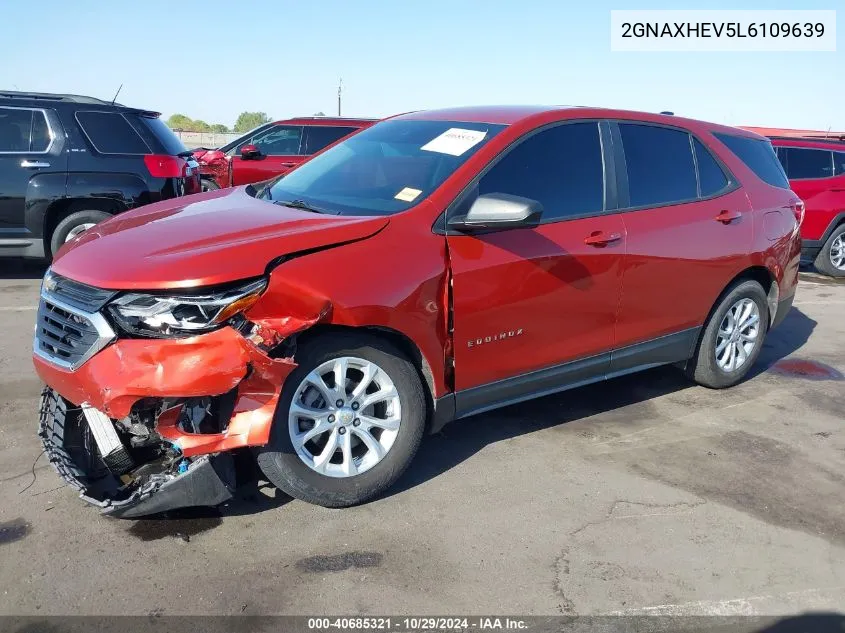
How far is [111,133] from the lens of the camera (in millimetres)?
7805

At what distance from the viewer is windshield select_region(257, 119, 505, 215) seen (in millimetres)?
3693

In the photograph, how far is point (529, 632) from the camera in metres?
2.65

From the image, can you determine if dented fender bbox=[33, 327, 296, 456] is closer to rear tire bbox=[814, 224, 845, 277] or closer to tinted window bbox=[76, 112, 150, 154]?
tinted window bbox=[76, 112, 150, 154]

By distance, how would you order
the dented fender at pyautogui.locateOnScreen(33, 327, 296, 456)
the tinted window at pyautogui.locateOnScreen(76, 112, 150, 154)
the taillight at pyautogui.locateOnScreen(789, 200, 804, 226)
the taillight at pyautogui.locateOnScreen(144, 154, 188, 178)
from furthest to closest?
the taillight at pyautogui.locateOnScreen(144, 154, 188, 178)
the tinted window at pyautogui.locateOnScreen(76, 112, 150, 154)
the taillight at pyautogui.locateOnScreen(789, 200, 804, 226)
the dented fender at pyautogui.locateOnScreen(33, 327, 296, 456)

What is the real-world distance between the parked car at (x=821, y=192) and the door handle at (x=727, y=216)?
20.9 feet

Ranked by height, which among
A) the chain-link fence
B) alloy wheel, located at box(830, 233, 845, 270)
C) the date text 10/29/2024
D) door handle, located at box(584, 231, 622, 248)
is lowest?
the date text 10/29/2024

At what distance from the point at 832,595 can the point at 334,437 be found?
212cm

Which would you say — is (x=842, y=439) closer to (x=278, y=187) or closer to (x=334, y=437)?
(x=334, y=437)

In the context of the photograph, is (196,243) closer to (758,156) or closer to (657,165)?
(657,165)

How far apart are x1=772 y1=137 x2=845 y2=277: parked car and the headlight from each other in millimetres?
9644

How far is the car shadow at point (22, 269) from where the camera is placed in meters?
8.15

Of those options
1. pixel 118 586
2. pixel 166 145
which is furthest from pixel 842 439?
pixel 166 145

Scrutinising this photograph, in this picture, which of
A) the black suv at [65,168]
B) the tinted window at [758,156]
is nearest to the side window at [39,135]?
the black suv at [65,168]

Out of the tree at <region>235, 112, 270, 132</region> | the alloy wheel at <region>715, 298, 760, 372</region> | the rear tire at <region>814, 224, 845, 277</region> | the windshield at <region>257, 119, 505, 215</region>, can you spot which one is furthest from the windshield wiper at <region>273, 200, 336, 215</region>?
the tree at <region>235, 112, 270, 132</region>
